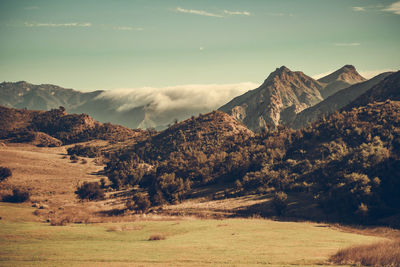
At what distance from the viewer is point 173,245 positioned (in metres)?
34.9

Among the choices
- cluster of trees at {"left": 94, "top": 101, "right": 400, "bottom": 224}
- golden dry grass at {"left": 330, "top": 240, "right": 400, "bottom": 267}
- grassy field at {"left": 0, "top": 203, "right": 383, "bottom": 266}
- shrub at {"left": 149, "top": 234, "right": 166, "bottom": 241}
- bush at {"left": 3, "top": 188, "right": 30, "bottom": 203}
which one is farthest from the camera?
bush at {"left": 3, "top": 188, "right": 30, "bottom": 203}

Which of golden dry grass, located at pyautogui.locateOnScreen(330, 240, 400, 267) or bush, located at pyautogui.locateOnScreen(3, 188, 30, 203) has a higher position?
bush, located at pyautogui.locateOnScreen(3, 188, 30, 203)

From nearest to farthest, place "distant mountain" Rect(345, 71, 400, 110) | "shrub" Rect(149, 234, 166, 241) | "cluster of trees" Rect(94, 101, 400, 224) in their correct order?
1. "shrub" Rect(149, 234, 166, 241)
2. "cluster of trees" Rect(94, 101, 400, 224)
3. "distant mountain" Rect(345, 71, 400, 110)

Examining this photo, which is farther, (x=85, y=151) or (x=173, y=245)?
(x=85, y=151)

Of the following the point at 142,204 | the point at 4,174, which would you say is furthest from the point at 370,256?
the point at 4,174

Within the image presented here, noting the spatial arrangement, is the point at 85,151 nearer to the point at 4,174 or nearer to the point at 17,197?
the point at 4,174

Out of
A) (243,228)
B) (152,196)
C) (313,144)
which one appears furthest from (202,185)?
(243,228)

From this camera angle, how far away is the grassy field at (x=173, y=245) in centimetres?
2823

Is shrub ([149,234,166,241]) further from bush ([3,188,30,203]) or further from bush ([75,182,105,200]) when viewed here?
bush ([75,182,105,200])

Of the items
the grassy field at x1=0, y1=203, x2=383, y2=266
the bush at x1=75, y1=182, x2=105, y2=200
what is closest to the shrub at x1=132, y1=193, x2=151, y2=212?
the bush at x1=75, y1=182, x2=105, y2=200

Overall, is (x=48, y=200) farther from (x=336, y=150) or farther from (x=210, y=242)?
(x=336, y=150)

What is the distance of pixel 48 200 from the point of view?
80812 mm

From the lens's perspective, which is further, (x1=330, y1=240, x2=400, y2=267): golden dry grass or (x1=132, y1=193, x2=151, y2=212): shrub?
(x1=132, y1=193, x2=151, y2=212): shrub

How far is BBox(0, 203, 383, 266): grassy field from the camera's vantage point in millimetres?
28234
